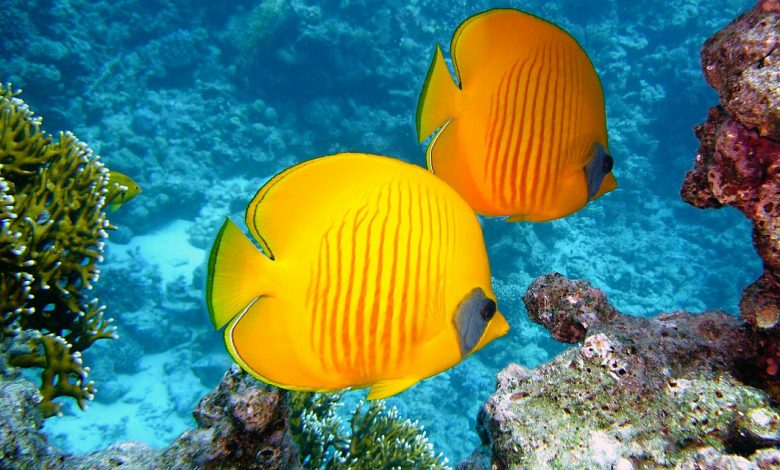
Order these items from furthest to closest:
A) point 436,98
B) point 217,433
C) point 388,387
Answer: point 217,433
point 436,98
point 388,387

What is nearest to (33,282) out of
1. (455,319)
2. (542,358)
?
(455,319)

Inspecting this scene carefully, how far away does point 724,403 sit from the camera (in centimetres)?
180

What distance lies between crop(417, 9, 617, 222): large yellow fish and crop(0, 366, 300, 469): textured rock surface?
4.24 feet

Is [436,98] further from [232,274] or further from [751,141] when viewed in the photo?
[751,141]

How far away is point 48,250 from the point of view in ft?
10.5

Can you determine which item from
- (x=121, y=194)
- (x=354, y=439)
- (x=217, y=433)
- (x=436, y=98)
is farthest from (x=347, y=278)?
(x=121, y=194)

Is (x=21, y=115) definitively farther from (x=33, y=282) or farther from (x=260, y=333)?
(x=260, y=333)

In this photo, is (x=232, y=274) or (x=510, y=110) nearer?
(x=232, y=274)

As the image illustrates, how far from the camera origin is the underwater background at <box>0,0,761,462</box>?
36.0 ft

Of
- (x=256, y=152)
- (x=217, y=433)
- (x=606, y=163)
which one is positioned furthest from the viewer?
(x=256, y=152)

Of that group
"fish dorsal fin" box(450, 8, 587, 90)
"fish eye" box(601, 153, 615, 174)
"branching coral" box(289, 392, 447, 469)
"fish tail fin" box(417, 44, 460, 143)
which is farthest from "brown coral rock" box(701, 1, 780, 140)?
"branching coral" box(289, 392, 447, 469)

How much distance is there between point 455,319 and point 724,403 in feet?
4.41

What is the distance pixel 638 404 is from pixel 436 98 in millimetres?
1464

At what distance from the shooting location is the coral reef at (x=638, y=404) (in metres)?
1.68
